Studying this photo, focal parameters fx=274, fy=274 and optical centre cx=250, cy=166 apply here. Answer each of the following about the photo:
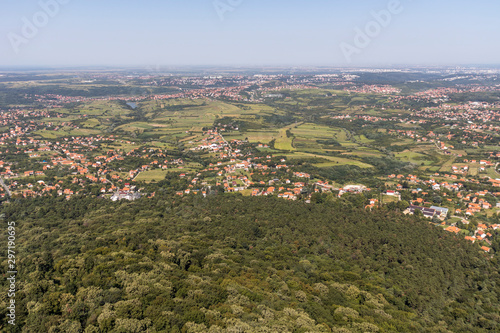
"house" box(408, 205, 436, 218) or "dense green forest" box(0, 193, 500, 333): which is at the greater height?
"dense green forest" box(0, 193, 500, 333)

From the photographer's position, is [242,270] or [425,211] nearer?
[242,270]

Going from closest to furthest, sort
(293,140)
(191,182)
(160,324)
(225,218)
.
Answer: (160,324) → (225,218) → (191,182) → (293,140)

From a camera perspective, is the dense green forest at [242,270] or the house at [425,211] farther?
the house at [425,211]

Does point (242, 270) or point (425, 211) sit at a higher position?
point (242, 270)

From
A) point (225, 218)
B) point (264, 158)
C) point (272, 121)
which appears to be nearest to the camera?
point (225, 218)

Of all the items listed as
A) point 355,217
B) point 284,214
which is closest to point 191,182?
point 284,214

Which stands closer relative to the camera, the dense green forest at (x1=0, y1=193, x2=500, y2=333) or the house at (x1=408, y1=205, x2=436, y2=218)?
the dense green forest at (x1=0, y1=193, x2=500, y2=333)

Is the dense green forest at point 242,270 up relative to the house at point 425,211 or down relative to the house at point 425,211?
up

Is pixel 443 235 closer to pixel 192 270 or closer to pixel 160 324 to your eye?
pixel 192 270
